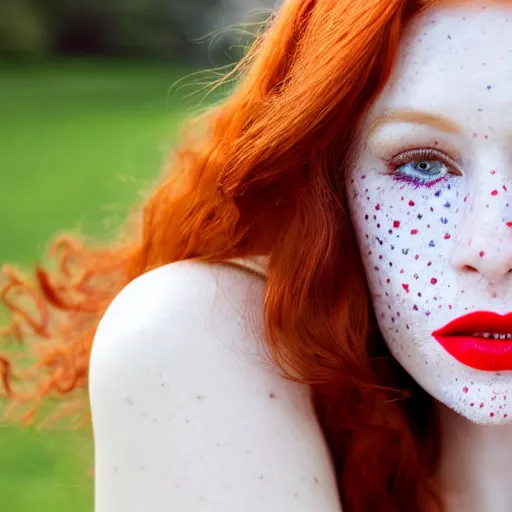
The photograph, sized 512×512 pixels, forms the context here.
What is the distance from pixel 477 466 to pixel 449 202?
1.38 ft

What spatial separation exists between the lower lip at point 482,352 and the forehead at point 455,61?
0.90ft

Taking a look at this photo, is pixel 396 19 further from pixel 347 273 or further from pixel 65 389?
pixel 65 389

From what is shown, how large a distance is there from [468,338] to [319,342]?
0.67ft

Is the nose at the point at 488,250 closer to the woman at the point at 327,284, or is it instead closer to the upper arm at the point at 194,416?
the woman at the point at 327,284

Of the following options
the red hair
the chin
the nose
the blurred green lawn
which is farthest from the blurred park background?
the chin

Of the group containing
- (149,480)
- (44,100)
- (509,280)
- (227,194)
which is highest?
(44,100)

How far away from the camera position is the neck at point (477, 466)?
1.39 metres

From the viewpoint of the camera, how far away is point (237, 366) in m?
1.24

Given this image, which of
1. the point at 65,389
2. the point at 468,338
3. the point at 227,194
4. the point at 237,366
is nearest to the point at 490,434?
the point at 468,338

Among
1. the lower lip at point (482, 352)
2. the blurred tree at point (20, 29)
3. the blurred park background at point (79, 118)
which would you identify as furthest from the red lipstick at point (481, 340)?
the blurred tree at point (20, 29)

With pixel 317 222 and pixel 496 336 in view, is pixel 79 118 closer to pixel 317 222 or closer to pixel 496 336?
pixel 317 222

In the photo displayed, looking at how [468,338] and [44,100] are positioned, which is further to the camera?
[44,100]

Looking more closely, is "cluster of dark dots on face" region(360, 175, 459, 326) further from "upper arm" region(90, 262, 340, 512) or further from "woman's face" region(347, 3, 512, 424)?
"upper arm" region(90, 262, 340, 512)

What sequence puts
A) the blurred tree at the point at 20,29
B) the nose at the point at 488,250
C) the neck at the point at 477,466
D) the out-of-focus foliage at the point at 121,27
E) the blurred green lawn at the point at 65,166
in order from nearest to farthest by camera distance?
the nose at the point at 488,250, the neck at the point at 477,466, the blurred green lawn at the point at 65,166, the blurred tree at the point at 20,29, the out-of-focus foliage at the point at 121,27
